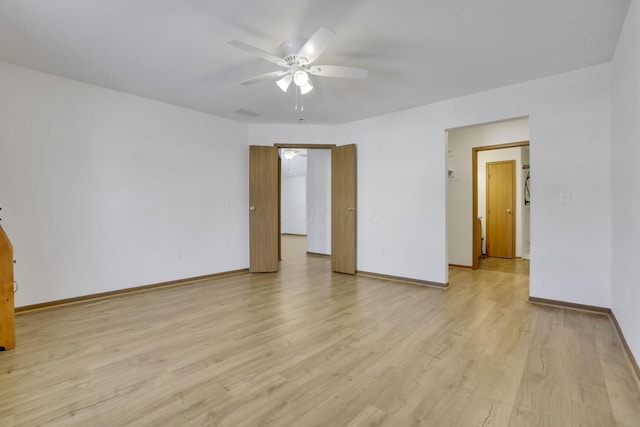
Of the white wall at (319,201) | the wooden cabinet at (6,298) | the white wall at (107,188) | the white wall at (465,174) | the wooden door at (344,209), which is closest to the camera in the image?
the wooden cabinet at (6,298)

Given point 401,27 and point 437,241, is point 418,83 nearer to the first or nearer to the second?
point 401,27

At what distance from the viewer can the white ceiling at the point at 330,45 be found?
7.03ft

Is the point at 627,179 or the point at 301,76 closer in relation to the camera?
the point at 627,179

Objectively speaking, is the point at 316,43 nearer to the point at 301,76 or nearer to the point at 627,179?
the point at 301,76

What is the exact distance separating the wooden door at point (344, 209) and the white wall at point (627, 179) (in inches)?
121

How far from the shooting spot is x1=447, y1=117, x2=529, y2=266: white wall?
521 centimetres

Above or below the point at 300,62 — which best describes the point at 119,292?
below

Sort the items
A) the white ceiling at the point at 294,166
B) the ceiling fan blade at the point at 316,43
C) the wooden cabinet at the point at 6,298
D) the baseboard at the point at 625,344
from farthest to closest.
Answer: the white ceiling at the point at 294,166 → the wooden cabinet at the point at 6,298 → the ceiling fan blade at the point at 316,43 → the baseboard at the point at 625,344

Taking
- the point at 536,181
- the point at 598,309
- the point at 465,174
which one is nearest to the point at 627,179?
the point at 536,181

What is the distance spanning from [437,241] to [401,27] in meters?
2.74

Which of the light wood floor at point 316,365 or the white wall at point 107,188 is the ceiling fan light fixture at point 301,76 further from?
the white wall at point 107,188

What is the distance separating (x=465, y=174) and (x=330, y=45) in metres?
3.95

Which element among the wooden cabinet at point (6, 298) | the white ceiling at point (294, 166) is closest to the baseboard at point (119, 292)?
the wooden cabinet at point (6, 298)

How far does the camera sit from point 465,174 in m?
5.50
